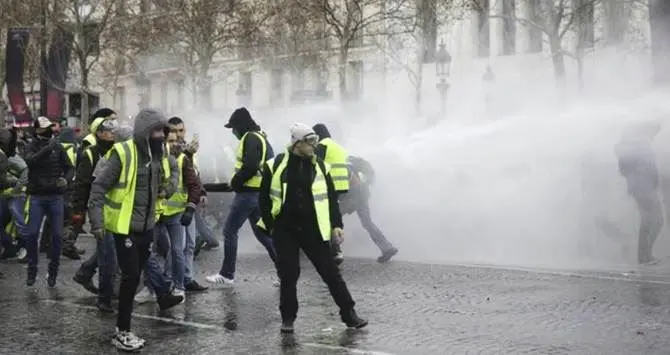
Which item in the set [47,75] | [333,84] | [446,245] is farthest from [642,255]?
[333,84]

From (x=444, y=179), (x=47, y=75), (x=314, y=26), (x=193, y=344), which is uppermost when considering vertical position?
(x=314, y=26)

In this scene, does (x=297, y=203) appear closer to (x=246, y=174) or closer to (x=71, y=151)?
(x=246, y=174)

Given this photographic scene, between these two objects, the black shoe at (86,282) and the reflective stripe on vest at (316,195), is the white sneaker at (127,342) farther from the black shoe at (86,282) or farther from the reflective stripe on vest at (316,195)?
the black shoe at (86,282)

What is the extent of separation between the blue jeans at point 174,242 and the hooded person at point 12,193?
3497mm

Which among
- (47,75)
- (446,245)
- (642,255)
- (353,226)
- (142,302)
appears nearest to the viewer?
(142,302)

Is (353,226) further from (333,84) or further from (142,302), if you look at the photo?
(333,84)

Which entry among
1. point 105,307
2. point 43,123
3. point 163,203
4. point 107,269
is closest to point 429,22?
point 43,123

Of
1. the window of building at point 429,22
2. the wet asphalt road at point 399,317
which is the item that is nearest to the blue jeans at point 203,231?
the wet asphalt road at point 399,317

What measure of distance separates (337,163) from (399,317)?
3.08 meters

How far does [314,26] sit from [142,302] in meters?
32.8

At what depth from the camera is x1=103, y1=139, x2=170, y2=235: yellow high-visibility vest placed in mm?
8609

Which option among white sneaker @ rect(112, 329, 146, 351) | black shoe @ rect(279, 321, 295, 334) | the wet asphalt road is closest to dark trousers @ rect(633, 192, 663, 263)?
the wet asphalt road

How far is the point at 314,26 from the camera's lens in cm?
4303

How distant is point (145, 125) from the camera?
8.73 metres
